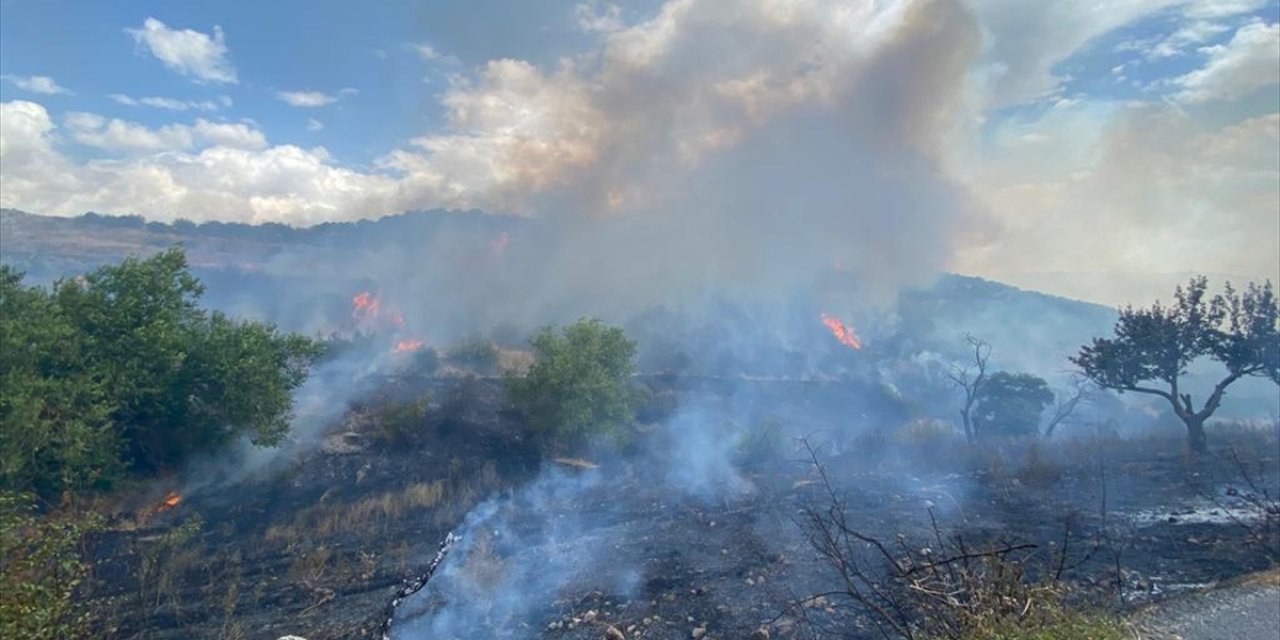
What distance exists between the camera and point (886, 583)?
11992mm

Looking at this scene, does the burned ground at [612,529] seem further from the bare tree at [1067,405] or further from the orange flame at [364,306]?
the orange flame at [364,306]

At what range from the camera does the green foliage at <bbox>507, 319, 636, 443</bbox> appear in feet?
86.1

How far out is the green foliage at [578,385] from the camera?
26.2m

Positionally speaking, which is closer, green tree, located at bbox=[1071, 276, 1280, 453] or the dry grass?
the dry grass

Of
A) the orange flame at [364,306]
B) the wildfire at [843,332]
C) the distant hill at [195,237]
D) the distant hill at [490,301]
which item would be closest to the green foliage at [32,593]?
the distant hill at [490,301]

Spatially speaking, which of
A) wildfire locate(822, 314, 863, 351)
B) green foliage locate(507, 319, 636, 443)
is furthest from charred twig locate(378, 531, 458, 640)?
wildfire locate(822, 314, 863, 351)

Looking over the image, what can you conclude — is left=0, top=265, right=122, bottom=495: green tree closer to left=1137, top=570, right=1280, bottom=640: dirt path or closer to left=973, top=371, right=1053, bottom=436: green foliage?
left=1137, top=570, right=1280, bottom=640: dirt path

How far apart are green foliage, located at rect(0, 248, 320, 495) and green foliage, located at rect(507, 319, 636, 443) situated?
9208 millimetres

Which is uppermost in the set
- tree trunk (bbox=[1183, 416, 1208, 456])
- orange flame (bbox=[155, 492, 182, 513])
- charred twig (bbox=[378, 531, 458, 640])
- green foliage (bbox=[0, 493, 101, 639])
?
tree trunk (bbox=[1183, 416, 1208, 456])

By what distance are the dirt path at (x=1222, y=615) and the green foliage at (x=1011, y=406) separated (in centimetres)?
2431

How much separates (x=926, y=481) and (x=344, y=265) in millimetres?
88453

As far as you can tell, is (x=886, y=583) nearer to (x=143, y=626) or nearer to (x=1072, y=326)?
(x=143, y=626)

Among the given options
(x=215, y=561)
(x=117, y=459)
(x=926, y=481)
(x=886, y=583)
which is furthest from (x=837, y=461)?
(x=117, y=459)

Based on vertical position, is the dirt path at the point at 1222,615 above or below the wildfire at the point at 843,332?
below
